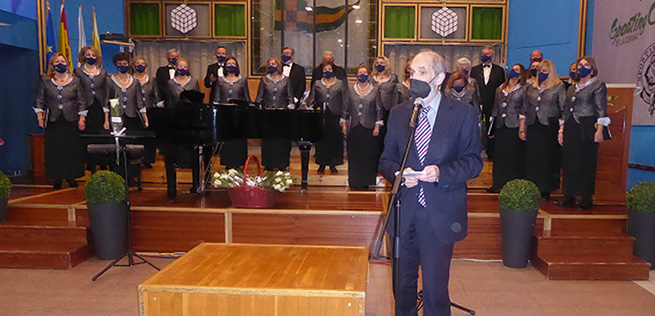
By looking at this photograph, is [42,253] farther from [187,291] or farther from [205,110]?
[187,291]

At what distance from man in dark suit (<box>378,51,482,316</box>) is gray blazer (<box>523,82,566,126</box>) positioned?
3023 mm

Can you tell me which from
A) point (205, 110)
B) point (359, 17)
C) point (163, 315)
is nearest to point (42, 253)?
point (205, 110)

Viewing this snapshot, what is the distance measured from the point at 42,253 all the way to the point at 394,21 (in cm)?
665

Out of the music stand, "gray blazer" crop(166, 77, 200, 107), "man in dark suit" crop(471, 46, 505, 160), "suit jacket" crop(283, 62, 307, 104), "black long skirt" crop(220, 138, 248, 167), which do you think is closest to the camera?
the music stand

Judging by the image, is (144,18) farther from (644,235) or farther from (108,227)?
(644,235)

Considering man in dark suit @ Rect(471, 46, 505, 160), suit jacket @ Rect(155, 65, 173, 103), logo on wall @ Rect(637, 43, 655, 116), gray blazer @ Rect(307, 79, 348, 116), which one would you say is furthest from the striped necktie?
suit jacket @ Rect(155, 65, 173, 103)

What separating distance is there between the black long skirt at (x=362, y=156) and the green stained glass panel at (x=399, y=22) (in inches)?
150

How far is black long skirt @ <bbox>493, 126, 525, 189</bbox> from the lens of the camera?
5222 mm

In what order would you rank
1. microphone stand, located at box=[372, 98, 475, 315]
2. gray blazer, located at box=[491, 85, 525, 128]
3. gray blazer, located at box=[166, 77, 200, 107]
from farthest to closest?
gray blazer, located at box=[166, 77, 200, 107] < gray blazer, located at box=[491, 85, 525, 128] < microphone stand, located at box=[372, 98, 475, 315]

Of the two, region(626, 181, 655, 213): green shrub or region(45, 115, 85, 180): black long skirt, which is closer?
region(626, 181, 655, 213): green shrub

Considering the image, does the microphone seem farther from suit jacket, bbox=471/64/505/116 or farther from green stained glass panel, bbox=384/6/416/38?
green stained glass panel, bbox=384/6/416/38

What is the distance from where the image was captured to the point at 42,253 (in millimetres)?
3949

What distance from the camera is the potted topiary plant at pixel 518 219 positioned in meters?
3.89

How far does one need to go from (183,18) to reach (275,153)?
4.32 metres
